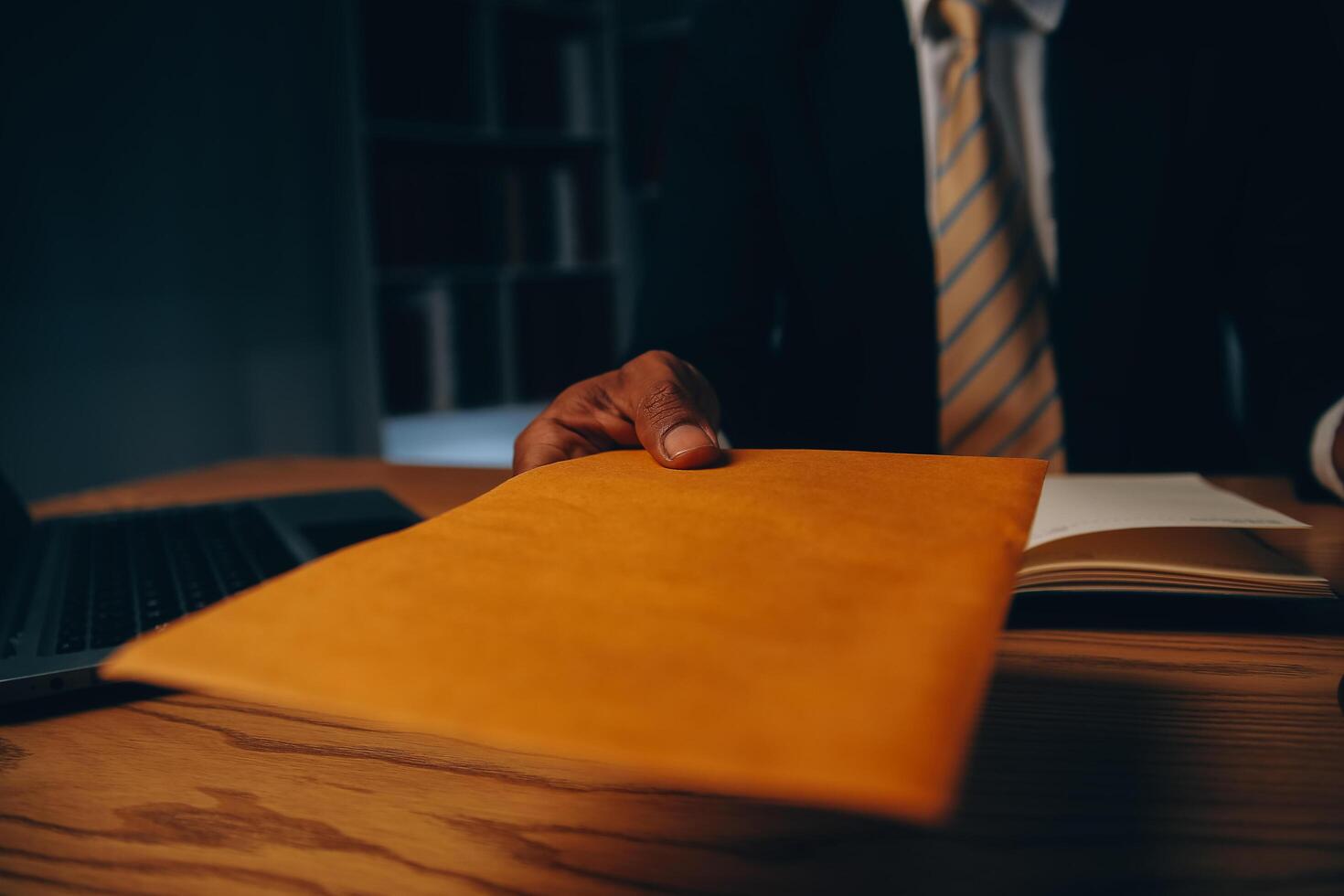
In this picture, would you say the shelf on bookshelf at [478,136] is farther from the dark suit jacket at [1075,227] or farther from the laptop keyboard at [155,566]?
the laptop keyboard at [155,566]

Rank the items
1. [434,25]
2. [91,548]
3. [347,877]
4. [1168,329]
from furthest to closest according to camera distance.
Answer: [434,25] < [1168,329] < [91,548] < [347,877]

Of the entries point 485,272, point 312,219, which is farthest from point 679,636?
point 312,219

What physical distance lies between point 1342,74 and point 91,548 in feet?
4.58

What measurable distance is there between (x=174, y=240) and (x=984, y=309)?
2.21 meters

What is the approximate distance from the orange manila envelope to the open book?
214mm

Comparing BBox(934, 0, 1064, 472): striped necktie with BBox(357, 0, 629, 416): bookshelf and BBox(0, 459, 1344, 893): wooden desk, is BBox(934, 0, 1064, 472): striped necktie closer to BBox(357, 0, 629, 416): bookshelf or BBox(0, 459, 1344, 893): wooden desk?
BBox(0, 459, 1344, 893): wooden desk

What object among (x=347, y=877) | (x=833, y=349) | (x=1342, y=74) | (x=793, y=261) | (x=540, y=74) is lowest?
(x=347, y=877)

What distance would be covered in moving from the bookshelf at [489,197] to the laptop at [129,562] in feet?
5.96

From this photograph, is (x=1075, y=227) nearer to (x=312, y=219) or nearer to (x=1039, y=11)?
(x=1039, y=11)

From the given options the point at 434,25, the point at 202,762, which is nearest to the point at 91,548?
the point at 202,762

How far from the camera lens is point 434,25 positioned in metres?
2.62

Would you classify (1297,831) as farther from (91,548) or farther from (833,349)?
(833,349)

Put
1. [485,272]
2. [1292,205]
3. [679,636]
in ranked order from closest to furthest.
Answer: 1. [679,636]
2. [1292,205]
3. [485,272]

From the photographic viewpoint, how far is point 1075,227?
116 centimetres
